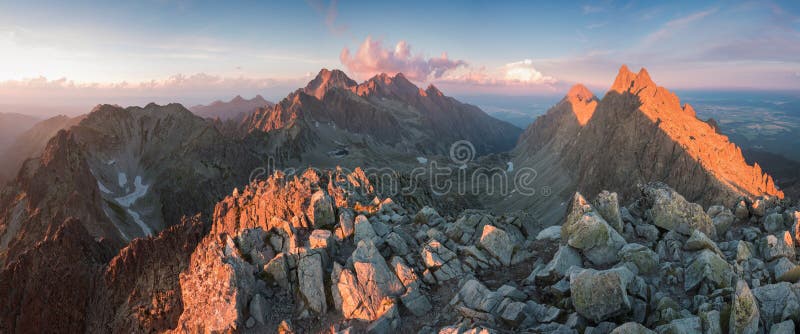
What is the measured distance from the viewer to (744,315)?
1424cm

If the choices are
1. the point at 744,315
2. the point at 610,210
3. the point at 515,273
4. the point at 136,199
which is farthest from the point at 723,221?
the point at 136,199

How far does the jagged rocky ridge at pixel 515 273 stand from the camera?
1662 centimetres

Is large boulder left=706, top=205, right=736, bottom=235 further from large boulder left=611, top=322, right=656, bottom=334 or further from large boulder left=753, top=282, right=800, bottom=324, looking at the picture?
large boulder left=611, top=322, right=656, bottom=334

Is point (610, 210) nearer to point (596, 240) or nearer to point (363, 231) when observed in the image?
point (596, 240)

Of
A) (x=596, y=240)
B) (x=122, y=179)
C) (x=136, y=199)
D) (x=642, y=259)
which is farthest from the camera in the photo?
(x=122, y=179)

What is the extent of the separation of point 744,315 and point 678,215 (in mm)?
13254

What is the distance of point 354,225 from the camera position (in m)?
30.5

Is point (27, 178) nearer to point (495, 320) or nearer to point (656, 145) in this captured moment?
point (495, 320)

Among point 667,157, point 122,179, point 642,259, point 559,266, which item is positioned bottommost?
point 122,179

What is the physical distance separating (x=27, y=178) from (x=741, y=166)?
26259 cm

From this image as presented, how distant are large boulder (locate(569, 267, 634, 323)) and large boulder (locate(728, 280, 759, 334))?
3.53 m

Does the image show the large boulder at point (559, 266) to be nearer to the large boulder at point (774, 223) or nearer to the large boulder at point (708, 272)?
the large boulder at point (708, 272)

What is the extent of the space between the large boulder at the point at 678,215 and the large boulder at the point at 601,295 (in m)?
11.8

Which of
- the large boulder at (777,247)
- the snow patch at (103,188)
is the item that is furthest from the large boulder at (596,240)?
the snow patch at (103,188)
